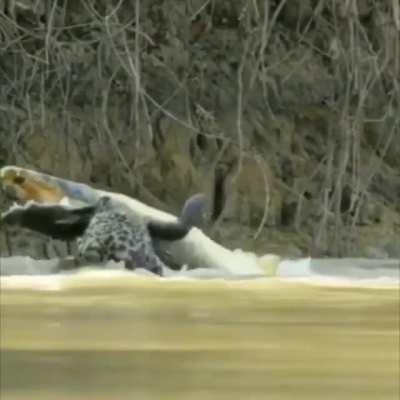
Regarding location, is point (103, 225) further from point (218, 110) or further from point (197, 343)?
point (197, 343)

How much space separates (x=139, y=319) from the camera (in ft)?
3.30

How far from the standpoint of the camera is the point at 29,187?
180 cm

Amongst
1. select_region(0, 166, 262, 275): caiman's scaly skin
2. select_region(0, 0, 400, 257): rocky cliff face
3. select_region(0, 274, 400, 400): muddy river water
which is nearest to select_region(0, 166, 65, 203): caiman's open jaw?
select_region(0, 166, 262, 275): caiman's scaly skin

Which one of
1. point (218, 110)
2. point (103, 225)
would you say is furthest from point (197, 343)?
point (218, 110)

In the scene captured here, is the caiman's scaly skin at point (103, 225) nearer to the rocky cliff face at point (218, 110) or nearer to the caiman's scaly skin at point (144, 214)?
the caiman's scaly skin at point (144, 214)

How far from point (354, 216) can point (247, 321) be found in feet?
3.47

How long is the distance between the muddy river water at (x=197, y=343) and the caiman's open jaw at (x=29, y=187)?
18.0 inches

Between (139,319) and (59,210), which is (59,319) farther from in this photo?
(59,210)

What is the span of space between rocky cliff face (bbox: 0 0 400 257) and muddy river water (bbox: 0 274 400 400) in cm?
79

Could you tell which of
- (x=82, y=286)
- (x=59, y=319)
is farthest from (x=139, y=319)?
(x=82, y=286)

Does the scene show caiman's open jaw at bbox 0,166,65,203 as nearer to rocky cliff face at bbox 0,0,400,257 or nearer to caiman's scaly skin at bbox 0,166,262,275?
caiman's scaly skin at bbox 0,166,262,275

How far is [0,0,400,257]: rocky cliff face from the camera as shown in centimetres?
210

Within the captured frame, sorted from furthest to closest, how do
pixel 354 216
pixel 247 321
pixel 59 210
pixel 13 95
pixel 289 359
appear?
pixel 13 95 → pixel 354 216 → pixel 59 210 → pixel 247 321 → pixel 289 359

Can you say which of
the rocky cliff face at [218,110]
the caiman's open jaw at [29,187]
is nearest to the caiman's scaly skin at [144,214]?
the caiman's open jaw at [29,187]
